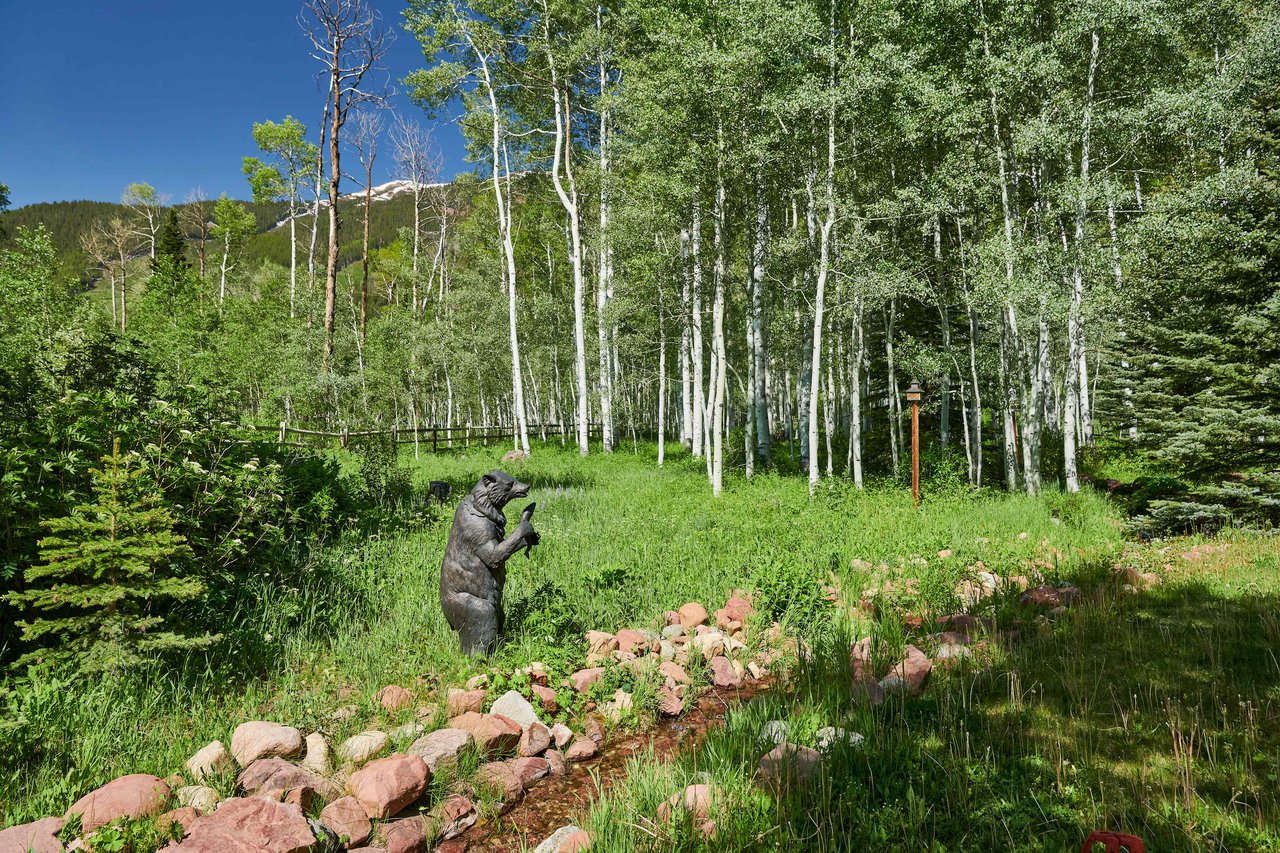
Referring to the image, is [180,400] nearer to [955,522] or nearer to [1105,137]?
[955,522]

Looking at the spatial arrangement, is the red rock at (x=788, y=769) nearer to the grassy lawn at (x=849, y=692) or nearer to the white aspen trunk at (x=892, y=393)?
the grassy lawn at (x=849, y=692)

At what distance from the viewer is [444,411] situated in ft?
Result: 155

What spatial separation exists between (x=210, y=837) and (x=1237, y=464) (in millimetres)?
12436

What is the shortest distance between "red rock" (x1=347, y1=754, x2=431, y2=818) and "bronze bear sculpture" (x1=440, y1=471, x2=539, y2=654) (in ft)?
5.27

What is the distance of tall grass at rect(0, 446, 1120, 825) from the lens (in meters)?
3.39

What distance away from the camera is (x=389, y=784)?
3.15m

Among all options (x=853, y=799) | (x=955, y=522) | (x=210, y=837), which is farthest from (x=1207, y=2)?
(x=210, y=837)

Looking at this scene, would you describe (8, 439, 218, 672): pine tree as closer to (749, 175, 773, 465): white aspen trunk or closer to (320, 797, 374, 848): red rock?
(320, 797, 374, 848): red rock

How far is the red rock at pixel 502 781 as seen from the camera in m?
3.49

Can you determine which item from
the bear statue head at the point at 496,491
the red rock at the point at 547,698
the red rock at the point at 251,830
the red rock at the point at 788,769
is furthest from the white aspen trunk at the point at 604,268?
the red rock at the point at 251,830

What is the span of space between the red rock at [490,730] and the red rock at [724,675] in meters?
1.98

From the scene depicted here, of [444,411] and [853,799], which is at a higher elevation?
[444,411]

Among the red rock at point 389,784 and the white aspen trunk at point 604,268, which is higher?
the white aspen trunk at point 604,268

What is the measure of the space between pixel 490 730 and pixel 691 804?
146 cm
